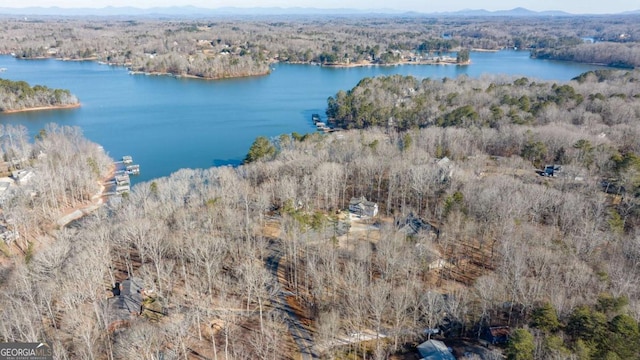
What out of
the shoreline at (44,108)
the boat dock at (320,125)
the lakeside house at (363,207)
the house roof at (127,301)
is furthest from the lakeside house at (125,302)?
the shoreline at (44,108)

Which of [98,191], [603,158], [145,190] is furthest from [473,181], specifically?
[98,191]

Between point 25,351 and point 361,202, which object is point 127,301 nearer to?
point 25,351

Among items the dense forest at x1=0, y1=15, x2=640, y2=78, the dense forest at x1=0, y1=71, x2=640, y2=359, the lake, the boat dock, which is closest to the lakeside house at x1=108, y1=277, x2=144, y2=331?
the dense forest at x1=0, y1=71, x2=640, y2=359

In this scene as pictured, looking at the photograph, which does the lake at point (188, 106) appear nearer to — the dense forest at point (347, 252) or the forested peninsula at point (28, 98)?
the forested peninsula at point (28, 98)

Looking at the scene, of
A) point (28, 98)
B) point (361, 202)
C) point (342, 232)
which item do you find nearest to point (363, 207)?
point (361, 202)

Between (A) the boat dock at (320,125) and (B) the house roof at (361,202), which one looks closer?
(B) the house roof at (361,202)

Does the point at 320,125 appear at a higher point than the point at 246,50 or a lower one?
lower
